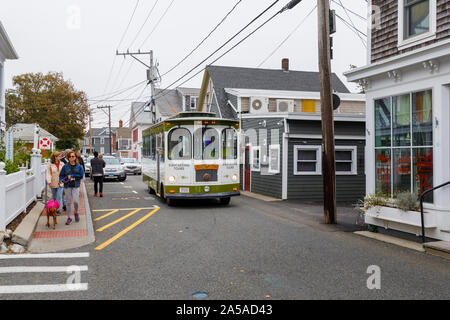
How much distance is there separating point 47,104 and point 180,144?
1563 inches

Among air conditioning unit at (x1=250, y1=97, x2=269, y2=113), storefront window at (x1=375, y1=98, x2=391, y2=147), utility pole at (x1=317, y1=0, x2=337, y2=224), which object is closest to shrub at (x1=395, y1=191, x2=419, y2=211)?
storefront window at (x1=375, y1=98, x2=391, y2=147)

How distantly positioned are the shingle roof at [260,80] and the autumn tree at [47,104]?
25130 millimetres

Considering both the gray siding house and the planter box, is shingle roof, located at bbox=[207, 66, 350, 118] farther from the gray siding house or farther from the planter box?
the planter box

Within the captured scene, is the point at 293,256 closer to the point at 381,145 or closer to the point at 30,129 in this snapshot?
the point at 381,145

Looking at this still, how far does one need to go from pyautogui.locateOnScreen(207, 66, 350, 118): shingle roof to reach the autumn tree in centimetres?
2513

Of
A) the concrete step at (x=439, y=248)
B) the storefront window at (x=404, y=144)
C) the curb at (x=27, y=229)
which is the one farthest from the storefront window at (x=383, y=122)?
the curb at (x=27, y=229)

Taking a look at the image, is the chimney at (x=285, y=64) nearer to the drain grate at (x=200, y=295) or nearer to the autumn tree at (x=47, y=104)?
the autumn tree at (x=47, y=104)

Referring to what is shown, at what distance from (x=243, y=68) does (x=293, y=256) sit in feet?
92.1

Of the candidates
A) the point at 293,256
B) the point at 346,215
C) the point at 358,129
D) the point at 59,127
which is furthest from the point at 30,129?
the point at 293,256

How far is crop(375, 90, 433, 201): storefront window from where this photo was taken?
30.5 ft

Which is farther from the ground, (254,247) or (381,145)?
(381,145)

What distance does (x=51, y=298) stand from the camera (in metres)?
5.38

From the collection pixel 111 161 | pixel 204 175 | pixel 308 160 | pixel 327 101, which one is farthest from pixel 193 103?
pixel 327 101

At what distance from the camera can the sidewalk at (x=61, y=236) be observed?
8.41m
